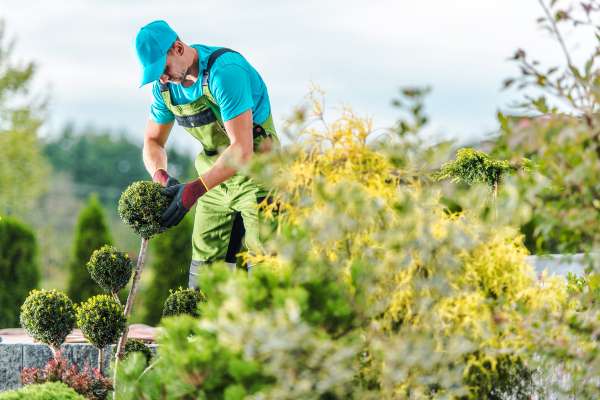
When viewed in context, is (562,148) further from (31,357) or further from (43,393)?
(31,357)

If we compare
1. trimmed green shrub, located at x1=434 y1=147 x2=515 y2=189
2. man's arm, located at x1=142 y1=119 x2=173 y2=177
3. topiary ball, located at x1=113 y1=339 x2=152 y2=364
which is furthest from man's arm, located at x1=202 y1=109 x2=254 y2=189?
trimmed green shrub, located at x1=434 y1=147 x2=515 y2=189

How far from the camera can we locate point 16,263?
10695 millimetres

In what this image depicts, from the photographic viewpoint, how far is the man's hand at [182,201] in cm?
466

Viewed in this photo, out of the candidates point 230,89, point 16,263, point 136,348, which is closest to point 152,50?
point 230,89

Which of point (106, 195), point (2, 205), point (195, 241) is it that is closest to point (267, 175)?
point (195, 241)

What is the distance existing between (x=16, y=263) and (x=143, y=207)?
22.1 ft

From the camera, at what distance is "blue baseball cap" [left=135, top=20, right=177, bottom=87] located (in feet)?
15.3

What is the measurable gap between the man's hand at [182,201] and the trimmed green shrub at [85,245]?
6.14 meters

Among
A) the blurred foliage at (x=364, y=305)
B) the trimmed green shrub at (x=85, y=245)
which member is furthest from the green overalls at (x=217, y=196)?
the trimmed green shrub at (x=85, y=245)

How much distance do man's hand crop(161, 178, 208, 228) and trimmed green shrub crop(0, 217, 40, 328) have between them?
6.61 metres

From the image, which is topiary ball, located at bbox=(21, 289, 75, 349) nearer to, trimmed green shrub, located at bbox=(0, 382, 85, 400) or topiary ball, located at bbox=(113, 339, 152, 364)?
topiary ball, located at bbox=(113, 339, 152, 364)

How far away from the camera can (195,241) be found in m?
5.52

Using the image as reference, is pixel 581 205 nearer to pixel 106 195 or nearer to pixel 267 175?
pixel 267 175

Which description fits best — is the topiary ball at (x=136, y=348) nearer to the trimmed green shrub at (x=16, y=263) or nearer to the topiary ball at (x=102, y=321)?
the topiary ball at (x=102, y=321)
